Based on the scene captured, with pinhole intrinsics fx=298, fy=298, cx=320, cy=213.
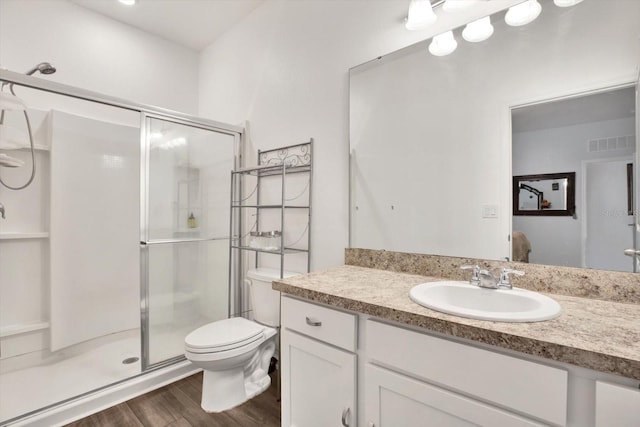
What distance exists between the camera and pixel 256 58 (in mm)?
2451

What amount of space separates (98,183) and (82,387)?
60.3 inches

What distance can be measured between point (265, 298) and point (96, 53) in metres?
2.49

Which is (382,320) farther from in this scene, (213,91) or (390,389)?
(213,91)

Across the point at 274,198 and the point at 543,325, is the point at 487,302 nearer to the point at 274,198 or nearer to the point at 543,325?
the point at 543,325

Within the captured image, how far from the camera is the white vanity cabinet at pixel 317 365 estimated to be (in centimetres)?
108

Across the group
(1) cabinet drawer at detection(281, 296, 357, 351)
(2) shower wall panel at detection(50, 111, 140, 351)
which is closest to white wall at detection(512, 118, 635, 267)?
(1) cabinet drawer at detection(281, 296, 357, 351)

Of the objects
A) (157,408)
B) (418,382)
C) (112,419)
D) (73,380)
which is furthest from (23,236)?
(418,382)

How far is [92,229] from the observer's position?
2467 mm

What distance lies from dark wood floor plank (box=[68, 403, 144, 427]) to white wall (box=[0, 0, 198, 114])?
94.5 inches

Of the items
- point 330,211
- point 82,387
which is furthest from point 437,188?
point 82,387

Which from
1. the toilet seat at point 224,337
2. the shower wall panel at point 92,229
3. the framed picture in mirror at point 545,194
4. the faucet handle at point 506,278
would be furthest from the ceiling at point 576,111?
the shower wall panel at point 92,229

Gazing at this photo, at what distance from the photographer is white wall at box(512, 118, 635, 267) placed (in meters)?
1.08

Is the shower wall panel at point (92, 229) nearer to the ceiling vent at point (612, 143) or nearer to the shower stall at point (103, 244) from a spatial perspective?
the shower stall at point (103, 244)

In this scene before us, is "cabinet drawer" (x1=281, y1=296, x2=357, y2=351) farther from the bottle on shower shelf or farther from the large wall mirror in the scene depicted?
the bottle on shower shelf
